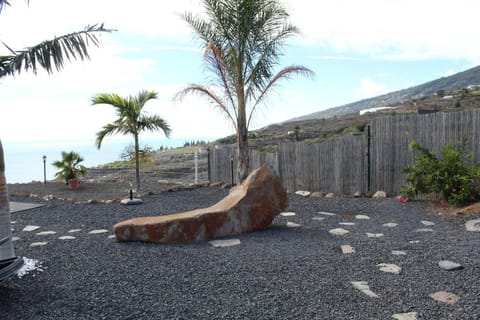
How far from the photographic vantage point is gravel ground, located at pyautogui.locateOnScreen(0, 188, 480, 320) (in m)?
2.87

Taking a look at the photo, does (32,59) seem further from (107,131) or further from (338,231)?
(107,131)

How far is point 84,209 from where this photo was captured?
7.61 meters

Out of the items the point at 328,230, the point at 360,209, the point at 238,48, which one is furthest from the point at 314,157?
the point at 328,230

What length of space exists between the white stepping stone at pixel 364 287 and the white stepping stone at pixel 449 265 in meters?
0.85

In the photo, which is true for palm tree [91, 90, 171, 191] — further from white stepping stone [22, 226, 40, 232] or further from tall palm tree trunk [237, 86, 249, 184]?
white stepping stone [22, 226, 40, 232]

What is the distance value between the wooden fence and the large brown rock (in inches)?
131

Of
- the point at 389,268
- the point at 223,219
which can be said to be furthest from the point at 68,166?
the point at 389,268

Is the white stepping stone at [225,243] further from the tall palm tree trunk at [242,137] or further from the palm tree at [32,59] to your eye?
Result: the tall palm tree trunk at [242,137]

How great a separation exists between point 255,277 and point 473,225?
11.1ft

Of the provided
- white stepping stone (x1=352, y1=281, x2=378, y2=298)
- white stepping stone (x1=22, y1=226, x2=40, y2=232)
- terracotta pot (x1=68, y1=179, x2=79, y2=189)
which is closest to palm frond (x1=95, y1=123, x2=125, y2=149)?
terracotta pot (x1=68, y1=179, x2=79, y2=189)

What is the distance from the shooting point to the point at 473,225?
5.31m

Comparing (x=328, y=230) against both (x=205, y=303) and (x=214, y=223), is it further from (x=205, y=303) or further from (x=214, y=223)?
(x=205, y=303)

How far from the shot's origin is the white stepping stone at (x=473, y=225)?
203 inches

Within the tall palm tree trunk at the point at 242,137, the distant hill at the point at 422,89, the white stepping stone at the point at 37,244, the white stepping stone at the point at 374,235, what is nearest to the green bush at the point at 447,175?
the white stepping stone at the point at 374,235
